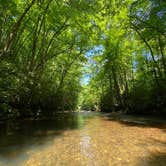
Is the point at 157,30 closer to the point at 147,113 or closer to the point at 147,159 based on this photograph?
the point at 147,113

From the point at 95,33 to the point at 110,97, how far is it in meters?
18.7

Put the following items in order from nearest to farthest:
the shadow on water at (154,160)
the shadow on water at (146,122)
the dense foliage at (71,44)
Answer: the shadow on water at (154,160) < the shadow on water at (146,122) < the dense foliage at (71,44)

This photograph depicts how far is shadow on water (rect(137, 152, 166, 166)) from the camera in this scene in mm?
4842

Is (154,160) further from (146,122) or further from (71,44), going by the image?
(71,44)

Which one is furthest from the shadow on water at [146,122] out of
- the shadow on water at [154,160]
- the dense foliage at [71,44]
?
the shadow on water at [154,160]

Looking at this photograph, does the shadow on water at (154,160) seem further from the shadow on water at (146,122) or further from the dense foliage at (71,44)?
the dense foliage at (71,44)

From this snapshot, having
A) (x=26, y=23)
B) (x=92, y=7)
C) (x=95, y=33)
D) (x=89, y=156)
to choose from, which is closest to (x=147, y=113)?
(x=95, y=33)

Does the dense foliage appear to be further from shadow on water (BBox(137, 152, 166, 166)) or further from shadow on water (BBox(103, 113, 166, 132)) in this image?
shadow on water (BBox(137, 152, 166, 166))

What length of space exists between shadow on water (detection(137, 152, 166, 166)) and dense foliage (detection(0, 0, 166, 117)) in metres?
6.53

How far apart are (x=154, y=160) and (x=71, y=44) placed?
17.2m

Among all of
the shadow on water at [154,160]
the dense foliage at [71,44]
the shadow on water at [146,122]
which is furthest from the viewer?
the dense foliage at [71,44]

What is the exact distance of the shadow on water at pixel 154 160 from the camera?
4842 millimetres

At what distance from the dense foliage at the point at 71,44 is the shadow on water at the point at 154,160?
21.4 ft

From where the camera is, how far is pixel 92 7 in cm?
1237
